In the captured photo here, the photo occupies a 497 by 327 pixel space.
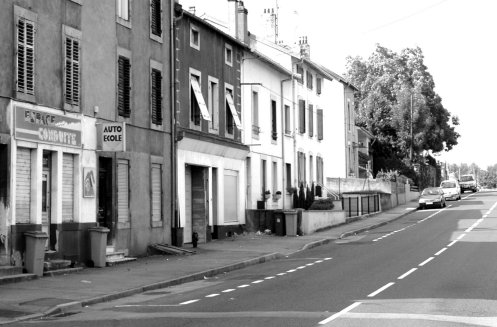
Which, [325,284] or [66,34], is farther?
[66,34]

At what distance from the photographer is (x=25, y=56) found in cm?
1848

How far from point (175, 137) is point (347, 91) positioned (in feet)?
113

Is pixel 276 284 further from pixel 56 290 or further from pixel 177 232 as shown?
pixel 177 232

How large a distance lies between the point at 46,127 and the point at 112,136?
2316 mm

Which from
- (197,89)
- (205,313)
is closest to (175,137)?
(197,89)

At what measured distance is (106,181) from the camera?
22.6m

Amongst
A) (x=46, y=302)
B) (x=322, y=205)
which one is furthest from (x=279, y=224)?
(x=46, y=302)

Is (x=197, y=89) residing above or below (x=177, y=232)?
above

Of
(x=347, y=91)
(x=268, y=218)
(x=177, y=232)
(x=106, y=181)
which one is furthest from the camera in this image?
(x=347, y=91)

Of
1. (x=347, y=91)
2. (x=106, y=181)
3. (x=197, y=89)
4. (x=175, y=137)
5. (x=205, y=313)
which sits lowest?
(x=205, y=313)

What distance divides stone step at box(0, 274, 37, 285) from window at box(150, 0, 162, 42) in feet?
33.6

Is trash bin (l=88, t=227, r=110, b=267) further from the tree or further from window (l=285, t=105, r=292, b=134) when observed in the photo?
the tree

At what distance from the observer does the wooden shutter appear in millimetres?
18312

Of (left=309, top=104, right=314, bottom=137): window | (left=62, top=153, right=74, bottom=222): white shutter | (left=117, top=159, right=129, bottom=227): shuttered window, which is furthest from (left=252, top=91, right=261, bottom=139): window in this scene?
(left=62, top=153, right=74, bottom=222): white shutter
